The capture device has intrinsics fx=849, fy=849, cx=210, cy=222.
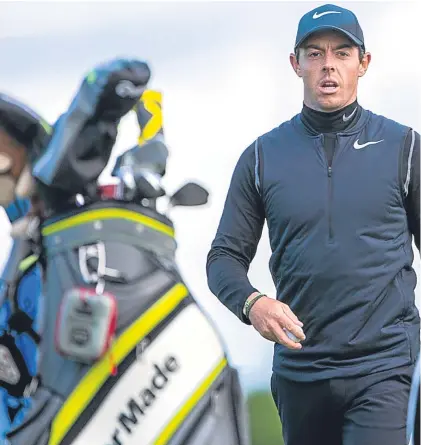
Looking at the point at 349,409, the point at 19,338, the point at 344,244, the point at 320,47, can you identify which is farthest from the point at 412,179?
the point at 19,338

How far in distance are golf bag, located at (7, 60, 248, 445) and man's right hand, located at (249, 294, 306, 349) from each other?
20cm

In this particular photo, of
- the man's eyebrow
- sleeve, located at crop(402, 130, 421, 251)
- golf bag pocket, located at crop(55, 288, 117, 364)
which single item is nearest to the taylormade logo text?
golf bag pocket, located at crop(55, 288, 117, 364)

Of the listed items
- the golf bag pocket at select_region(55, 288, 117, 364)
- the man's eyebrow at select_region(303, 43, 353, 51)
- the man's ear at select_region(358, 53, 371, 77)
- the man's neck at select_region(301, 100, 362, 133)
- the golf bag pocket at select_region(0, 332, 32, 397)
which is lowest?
the golf bag pocket at select_region(0, 332, 32, 397)

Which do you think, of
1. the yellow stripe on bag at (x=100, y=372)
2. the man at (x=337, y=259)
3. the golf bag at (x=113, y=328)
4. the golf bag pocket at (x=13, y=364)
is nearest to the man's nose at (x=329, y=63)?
the man at (x=337, y=259)

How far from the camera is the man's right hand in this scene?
123 centimetres

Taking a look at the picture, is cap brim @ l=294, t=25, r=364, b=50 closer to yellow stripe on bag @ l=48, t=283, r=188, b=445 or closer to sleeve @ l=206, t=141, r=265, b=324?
sleeve @ l=206, t=141, r=265, b=324

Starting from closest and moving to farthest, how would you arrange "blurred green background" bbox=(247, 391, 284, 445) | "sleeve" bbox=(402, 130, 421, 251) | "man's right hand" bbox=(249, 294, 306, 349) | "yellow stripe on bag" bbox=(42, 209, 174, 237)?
"man's right hand" bbox=(249, 294, 306, 349) < "sleeve" bbox=(402, 130, 421, 251) < "yellow stripe on bag" bbox=(42, 209, 174, 237) < "blurred green background" bbox=(247, 391, 284, 445)

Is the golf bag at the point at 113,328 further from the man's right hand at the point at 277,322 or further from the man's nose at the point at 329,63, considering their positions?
the man's nose at the point at 329,63

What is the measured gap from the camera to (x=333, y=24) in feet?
4.60

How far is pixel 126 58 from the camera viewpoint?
1.41 metres

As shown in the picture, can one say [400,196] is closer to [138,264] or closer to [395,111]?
[395,111]

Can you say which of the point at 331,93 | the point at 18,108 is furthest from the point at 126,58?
the point at 331,93

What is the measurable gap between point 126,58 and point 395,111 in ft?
1.69

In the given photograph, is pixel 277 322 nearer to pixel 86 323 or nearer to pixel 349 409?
pixel 349 409
